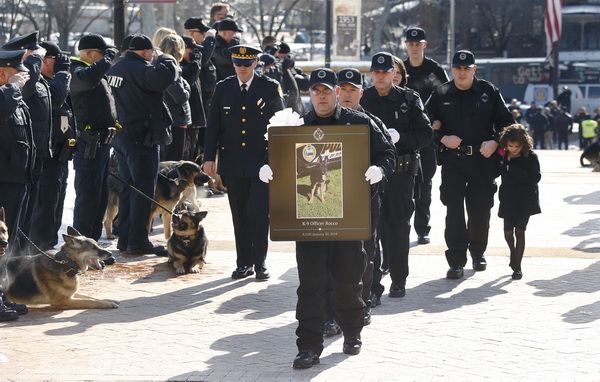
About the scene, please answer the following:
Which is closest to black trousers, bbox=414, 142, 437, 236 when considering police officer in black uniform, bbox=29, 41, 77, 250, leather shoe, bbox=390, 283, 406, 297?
leather shoe, bbox=390, 283, 406, 297

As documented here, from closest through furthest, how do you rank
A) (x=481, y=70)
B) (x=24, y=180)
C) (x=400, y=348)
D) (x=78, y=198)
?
(x=400, y=348) < (x=24, y=180) < (x=78, y=198) < (x=481, y=70)

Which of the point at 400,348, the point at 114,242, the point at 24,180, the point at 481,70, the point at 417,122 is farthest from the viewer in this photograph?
the point at 481,70

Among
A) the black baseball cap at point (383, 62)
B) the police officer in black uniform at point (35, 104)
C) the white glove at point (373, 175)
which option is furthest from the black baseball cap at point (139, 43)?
the white glove at point (373, 175)

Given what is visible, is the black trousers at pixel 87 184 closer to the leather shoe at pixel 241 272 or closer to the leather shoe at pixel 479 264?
the leather shoe at pixel 241 272

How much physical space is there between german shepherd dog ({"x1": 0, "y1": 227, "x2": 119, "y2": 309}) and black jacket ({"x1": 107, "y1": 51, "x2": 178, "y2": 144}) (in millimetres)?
2413

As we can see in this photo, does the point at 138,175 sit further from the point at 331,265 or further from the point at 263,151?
the point at 331,265

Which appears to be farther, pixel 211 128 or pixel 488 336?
pixel 211 128

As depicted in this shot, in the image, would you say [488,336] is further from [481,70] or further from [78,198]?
[481,70]

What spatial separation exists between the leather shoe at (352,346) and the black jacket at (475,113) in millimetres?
3312

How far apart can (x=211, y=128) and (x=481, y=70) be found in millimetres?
48947

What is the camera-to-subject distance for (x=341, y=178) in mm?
6547

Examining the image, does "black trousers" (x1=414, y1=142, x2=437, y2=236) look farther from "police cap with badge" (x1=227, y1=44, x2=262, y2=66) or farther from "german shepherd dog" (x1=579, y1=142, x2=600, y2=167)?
"german shepherd dog" (x1=579, y1=142, x2=600, y2=167)

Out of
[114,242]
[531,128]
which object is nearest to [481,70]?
[531,128]

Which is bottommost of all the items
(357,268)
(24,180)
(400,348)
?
(400,348)
